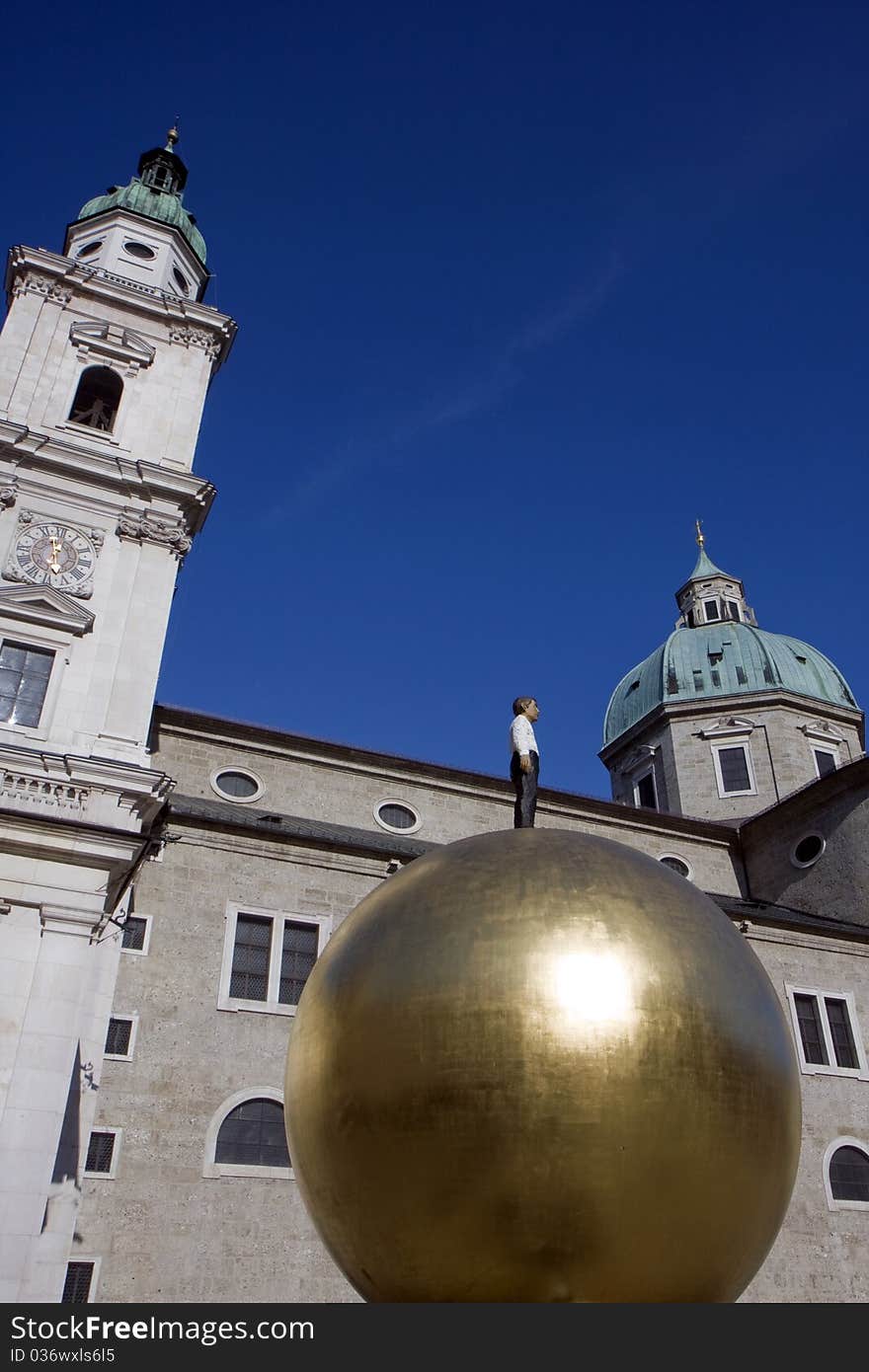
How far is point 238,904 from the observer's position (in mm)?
19688

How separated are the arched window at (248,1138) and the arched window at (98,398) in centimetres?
1698

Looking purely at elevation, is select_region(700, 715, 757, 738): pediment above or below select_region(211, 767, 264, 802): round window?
above

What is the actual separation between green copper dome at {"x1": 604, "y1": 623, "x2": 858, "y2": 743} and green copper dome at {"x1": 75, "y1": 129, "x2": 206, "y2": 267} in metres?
23.5

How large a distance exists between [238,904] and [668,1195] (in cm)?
1670

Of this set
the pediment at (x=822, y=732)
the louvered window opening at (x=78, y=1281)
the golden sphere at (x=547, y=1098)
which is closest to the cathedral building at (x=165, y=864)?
the louvered window opening at (x=78, y=1281)

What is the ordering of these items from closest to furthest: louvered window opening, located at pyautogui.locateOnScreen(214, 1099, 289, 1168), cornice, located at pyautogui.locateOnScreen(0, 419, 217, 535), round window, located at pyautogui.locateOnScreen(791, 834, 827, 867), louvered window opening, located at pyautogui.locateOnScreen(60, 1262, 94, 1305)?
louvered window opening, located at pyautogui.locateOnScreen(60, 1262, 94, 1305), louvered window opening, located at pyautogui.locateOnScreen(214, 1099, 289, 1168), cornice, located at pyautogui.locateOnScreen(0, 419, 217, 535), round window, located at pyautogui.locateOnScreen(791, 834, 827, 867)

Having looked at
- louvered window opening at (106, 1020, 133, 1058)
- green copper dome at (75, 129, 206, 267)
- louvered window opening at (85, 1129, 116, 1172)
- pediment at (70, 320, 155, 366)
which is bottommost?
louvered window opening at (85, 1129, 116, 1172)

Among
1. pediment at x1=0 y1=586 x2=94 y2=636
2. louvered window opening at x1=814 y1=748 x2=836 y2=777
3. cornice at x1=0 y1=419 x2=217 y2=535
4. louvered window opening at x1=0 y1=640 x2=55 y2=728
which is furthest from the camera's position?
louvered window opening at x1=814 y1=748 x2=836 y2=777

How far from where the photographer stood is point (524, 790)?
6363 millimetres

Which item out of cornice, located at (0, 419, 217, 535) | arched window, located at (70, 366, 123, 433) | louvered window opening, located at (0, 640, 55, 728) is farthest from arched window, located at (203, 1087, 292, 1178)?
arched window, located at (70, 366, 123, 433)

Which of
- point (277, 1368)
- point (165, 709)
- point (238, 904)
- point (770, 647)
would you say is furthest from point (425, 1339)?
point (770, 647)

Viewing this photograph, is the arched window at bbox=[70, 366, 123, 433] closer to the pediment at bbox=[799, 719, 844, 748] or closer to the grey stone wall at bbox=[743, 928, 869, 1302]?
the grey stone wall at bbox=[743, 928, 869, 1302]

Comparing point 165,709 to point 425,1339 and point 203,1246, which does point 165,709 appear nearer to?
point 203,1246

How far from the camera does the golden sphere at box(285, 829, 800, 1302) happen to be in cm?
388
